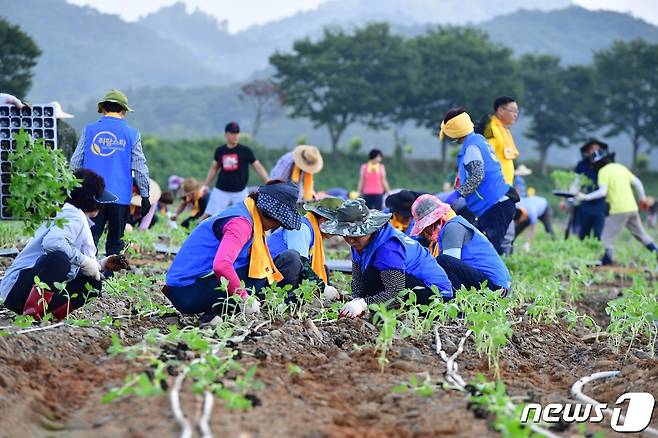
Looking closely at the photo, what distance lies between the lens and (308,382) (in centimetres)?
407

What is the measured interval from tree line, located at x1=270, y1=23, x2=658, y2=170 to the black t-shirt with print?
35482 millimetres

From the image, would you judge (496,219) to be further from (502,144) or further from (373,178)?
(373,178)

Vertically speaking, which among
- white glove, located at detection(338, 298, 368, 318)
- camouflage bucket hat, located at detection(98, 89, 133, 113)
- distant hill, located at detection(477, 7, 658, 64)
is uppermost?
distant hill, located at detection(477, 7, 658, 64)

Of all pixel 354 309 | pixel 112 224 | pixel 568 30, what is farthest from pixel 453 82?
pixel 568 30

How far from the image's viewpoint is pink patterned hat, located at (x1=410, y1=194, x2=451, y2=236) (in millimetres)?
6301

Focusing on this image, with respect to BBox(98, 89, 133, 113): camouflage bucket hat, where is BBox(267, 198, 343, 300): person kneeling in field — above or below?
below

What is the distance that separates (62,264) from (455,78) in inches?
1916

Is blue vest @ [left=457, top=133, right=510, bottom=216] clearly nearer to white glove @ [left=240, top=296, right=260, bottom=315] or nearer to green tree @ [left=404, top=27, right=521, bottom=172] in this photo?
white glove @ [left=240, top=296, right=260, bottom=315]

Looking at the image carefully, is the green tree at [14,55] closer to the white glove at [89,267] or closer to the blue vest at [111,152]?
the blue vest at [111,152]

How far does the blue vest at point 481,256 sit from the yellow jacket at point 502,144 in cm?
189

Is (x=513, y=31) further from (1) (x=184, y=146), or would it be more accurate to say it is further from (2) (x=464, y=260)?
(2) (x=464, y=260)

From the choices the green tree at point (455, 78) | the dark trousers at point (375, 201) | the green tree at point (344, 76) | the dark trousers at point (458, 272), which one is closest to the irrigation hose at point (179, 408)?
the dark trousers at point (458, 272)

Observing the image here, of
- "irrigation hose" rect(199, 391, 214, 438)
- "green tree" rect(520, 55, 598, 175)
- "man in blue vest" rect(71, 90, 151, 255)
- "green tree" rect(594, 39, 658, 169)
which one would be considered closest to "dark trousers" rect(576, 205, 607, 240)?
"man in blue vest" rect(71, 90, 151, 255)

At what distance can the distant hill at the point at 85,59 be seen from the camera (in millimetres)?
176375
